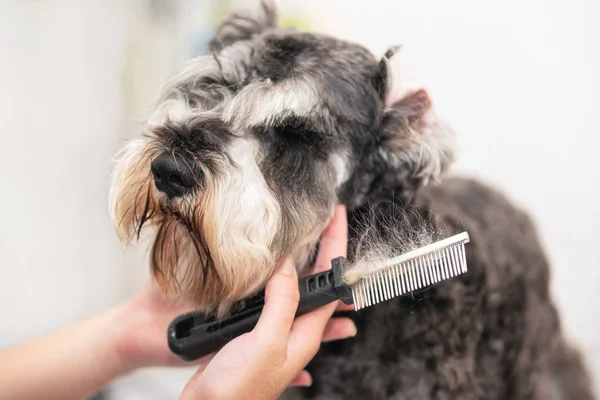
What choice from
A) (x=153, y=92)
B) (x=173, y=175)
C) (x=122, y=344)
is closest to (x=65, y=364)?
(x=122, y=344)

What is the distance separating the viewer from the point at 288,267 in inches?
35.1

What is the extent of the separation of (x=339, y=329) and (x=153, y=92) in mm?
1164

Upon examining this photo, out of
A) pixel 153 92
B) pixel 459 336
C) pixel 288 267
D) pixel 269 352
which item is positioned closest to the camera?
pixel 269 352

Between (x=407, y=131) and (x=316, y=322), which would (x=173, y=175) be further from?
(x=407, y=131)

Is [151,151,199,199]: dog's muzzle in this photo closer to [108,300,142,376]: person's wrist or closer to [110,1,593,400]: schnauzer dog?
[110,1,593,400]: schnauzer dog

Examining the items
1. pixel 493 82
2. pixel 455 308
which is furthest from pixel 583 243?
pixel 455 308

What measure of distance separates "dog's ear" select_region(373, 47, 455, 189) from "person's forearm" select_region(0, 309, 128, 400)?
647mm

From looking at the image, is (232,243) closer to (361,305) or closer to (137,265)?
(361,305)

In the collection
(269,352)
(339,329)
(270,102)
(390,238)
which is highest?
(270,102)

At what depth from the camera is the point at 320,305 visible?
0.86 m

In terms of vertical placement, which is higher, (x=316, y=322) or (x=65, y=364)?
(x=316, y=322)

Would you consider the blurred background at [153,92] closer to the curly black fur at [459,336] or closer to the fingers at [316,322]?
the curly black fur at [459,336]

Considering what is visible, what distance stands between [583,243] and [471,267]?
715 mm

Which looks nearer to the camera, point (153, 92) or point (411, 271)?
point (411, 271)
